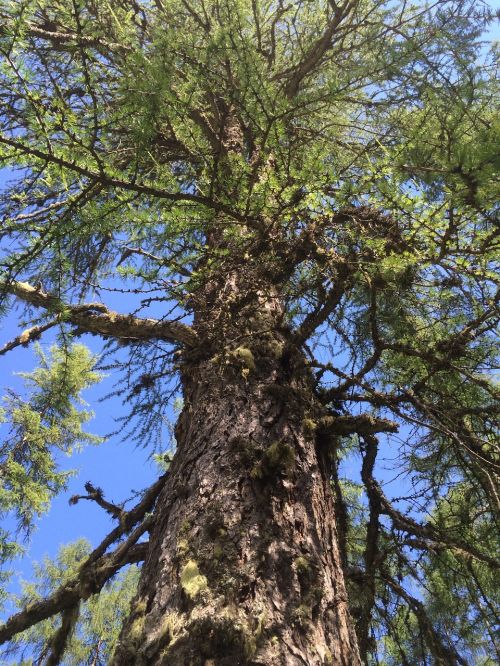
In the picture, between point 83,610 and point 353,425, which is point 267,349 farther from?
point 83,610

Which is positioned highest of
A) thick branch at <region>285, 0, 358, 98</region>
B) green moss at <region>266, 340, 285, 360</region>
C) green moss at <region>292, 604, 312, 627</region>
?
thick branch at <region>285, 0, 358, 98</region>

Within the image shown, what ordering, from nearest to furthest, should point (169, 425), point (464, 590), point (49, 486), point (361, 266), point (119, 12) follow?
point (361, 266) < point (464, 590) < point (119, 12) < point (169, 425) < point (49, 486)

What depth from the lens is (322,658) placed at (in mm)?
1578

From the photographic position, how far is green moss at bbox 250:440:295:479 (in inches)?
83.3

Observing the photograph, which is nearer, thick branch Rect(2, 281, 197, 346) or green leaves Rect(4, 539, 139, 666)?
thick branch Rect(2, 281, 197, 346)

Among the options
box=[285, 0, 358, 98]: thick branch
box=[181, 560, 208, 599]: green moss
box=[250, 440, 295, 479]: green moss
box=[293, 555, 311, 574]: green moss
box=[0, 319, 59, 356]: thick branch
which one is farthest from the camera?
box=[285, 0, 358, 98]: thick branch

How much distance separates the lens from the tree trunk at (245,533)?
1.57 m

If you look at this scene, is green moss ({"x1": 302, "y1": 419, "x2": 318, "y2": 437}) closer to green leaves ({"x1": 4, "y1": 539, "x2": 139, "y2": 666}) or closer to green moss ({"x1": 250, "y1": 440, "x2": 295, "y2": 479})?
green moss ({"x1": 250, "y1": 440, "x2": 295, "y2": 479})

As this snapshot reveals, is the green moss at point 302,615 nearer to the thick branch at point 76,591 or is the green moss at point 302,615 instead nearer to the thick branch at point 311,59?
the thick branch at point 76,591

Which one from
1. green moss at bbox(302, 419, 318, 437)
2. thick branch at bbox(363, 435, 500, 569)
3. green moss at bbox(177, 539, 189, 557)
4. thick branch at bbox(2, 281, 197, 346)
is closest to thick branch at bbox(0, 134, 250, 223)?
thick branch at bbox(2, 281, 197, 346)

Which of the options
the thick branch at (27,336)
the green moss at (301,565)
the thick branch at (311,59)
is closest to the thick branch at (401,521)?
the green moss at (301,565)

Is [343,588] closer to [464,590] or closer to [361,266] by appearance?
[361,266]

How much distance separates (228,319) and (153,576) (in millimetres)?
1466

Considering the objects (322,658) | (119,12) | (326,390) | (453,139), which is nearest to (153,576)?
(322,658)
